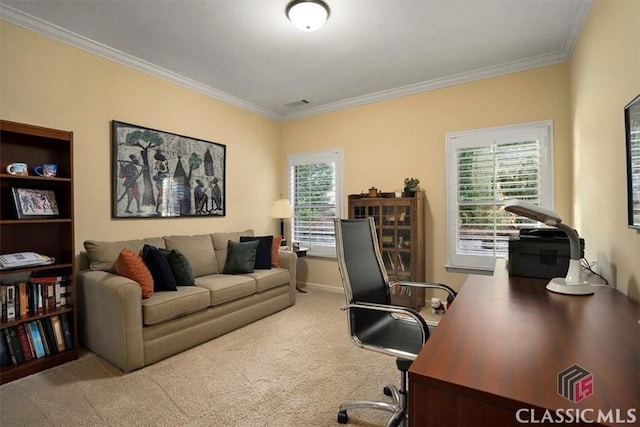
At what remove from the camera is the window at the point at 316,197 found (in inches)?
181

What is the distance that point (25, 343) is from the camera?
2.32 meters

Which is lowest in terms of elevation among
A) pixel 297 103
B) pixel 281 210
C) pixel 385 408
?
pixel 385 408

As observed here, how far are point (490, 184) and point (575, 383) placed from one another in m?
3.11

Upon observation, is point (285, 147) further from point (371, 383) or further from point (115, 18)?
point (371, 383)

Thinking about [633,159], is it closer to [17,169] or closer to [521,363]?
[521,363]

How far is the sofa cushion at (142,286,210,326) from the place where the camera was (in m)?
2.42

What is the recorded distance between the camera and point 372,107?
428 cm

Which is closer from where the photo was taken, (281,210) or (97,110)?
(97,110)

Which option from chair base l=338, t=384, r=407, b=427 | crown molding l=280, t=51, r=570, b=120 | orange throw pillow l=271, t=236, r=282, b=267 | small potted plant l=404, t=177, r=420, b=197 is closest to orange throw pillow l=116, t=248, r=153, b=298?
orange throw pillow l=271, t=236, r=282, b=267

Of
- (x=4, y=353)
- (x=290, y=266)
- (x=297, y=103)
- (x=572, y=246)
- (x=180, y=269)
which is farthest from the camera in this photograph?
(x=297, y=103)

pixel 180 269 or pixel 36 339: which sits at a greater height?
pixel 180 269

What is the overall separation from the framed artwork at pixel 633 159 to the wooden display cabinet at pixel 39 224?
11.8 feet

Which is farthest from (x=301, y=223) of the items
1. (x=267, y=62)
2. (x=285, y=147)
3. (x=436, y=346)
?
(x=436, y=346)

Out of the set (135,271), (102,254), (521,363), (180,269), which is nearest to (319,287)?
(180,269)
